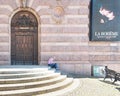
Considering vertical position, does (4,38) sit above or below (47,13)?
below

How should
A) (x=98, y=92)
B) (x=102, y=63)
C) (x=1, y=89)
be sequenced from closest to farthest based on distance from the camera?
1. (x=1, y=89)
2. (x=98, y=92)
3. (x=102, y=63)

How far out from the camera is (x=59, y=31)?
15.6 metres

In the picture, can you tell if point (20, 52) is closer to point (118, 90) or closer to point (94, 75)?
point (94, 75)

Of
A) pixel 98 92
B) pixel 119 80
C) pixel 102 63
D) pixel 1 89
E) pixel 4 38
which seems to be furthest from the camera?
pixel 102 63

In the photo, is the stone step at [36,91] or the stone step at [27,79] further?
the stone step at [27,79]

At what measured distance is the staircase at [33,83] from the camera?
1034cm

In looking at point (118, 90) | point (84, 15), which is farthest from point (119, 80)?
point (84, 15)

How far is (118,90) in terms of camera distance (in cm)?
1209

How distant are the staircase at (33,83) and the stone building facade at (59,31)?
3046 millimetres

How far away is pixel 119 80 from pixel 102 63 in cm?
253

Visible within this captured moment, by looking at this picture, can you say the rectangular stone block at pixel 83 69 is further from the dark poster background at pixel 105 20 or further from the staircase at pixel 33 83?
the staircase at pixel 33 83

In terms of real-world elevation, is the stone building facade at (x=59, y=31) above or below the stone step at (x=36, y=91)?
above

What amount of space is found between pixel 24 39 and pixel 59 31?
2.46 metres

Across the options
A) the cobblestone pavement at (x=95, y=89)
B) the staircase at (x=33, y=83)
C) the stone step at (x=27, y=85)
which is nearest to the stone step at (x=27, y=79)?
the staircase at (x=33, y=83)
